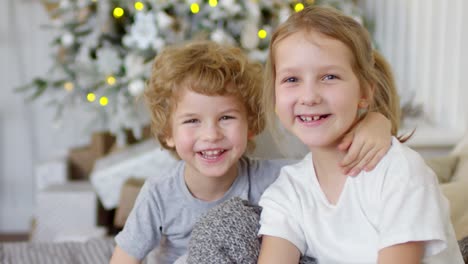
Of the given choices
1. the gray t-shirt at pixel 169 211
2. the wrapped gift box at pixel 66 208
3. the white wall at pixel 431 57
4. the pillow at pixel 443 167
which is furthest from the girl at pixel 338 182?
the wrapped gift box at pixel 66 208

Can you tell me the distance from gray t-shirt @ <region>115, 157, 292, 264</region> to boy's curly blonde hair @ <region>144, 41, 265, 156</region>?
0.37ft

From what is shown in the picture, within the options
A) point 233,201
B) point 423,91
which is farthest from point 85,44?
point 233,201

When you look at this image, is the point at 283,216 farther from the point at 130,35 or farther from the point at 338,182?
the point at 130,35

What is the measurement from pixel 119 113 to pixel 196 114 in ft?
5.43

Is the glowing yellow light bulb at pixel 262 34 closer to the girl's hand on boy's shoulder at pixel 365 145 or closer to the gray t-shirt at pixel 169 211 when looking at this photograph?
the gray t-shirt at pixel 169 211

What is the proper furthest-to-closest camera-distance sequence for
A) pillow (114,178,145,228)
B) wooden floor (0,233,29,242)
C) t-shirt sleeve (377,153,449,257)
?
wooden floor (0,233,29,242) < pillow (114,178,145,228) < t-shirt sleeve (377,153,449,257)

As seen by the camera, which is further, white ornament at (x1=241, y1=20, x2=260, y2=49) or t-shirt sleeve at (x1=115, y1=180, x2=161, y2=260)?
white ornament at (x1=241, y1=20, x2=260, y2=49)

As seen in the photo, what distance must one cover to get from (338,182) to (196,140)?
0.36 metres

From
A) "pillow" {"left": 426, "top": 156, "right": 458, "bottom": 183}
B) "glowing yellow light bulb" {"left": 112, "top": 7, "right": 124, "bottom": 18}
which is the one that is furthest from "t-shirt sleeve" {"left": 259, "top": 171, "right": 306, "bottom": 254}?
"glowing yellow light bulb" {"left": 112, "top": 7, "right": 124, "bottom": 18}

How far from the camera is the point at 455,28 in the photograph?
2564mm

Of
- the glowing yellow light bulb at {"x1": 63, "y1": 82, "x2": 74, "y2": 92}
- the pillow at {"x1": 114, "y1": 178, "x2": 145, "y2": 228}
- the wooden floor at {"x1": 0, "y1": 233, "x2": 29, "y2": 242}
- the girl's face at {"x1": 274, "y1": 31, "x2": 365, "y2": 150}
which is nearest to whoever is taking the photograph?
the girl's face at {"x1": 274, "y1": 31, "x2": 365, "y2": 150}

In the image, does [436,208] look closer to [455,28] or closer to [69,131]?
[455,28]

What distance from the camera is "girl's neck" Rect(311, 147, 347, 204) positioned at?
1.24 meters

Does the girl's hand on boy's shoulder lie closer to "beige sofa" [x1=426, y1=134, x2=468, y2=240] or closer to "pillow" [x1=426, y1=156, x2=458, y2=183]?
"beige sofa" [x1=426, y1=134, x2=468, y2=240]
